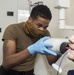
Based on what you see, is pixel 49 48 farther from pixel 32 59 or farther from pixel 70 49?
pixel 32 59

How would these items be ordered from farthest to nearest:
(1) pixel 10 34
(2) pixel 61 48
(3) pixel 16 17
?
(3) pixel 16 17, (1) pixel 10 34, (2) pixel 61 48

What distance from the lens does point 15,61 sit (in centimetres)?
127

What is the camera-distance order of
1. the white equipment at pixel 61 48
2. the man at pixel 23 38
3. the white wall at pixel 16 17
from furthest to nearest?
1. the white wall at pixel 16 17
2. the man at pixel 23 38
3. the white equipment at pixel 61 48

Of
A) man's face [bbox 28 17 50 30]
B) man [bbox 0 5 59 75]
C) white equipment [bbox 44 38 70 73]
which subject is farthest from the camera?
man's face [bbox 28 17 50 30]

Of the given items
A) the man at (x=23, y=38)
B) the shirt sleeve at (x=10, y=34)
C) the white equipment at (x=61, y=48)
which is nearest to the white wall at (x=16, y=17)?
the man at (x=23, y=38)

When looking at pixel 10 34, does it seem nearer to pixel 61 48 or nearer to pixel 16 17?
pixel 16 17

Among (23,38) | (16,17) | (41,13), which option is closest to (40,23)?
(41,13)

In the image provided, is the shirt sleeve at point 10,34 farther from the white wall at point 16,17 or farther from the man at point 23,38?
the white wall at point 16,17

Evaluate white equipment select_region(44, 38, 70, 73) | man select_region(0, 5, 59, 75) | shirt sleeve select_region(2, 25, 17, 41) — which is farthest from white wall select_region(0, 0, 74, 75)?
white equipment select_region(44, 38, 70, 73)

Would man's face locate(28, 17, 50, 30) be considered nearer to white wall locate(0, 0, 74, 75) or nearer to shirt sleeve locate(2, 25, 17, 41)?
shirt sleeve locate(2, 25, 17, 41)

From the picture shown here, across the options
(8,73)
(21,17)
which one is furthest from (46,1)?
(8,73)

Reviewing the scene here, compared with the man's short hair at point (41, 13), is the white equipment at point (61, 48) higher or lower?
lower

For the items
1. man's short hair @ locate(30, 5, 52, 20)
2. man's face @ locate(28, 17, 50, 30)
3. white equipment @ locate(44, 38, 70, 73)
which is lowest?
white equipment @ locate(44, 38, 70, 73)

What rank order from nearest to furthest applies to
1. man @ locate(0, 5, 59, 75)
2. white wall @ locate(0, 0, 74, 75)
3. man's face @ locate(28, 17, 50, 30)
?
man @ locate(0, 5, 59, 75), man's face @ locate(28, 17, 50, 30), white wall @ locate(0, 0, 74, 75)
